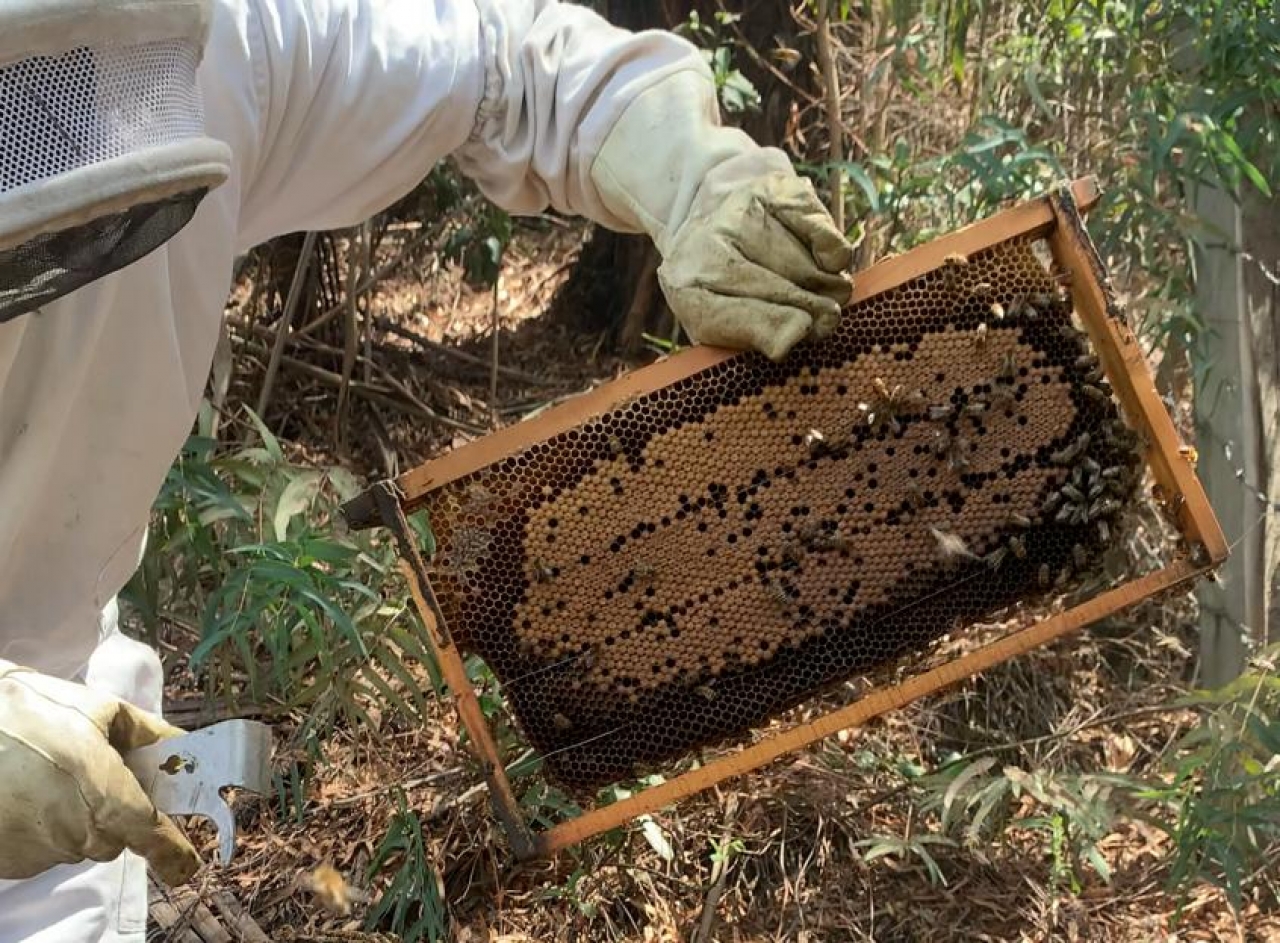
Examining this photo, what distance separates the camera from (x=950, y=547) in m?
2.19

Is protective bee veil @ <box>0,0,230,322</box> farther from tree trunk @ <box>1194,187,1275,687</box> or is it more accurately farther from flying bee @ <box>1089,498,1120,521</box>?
tree trunk @ <box>1194,187,1275,687</box>

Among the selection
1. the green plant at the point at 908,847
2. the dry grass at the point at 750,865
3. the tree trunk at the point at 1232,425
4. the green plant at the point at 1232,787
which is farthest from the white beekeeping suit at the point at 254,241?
the tree trunk at the point at 1232,425

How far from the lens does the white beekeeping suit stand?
1.70m

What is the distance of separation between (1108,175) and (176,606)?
281 centimetres

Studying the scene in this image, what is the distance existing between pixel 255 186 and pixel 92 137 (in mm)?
862

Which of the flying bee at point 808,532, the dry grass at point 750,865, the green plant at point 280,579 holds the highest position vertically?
the flying bee at point 808,532

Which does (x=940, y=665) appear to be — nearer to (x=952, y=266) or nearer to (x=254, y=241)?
(x=952, y=266)

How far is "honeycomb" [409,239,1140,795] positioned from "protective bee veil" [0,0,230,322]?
0.78 meters

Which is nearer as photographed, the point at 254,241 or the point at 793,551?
the point at 793,551

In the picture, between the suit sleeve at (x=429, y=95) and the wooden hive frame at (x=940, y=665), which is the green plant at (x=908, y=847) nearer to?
the wooden hive frame at (x=940, y=665)

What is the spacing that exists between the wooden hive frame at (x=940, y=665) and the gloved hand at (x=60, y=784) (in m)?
0.57

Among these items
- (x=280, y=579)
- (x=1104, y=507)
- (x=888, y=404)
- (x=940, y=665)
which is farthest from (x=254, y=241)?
(x=1104, y=507)

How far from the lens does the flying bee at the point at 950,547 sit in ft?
7.19

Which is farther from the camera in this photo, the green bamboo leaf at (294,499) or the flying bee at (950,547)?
the green bamboo leaf at (294,499)
